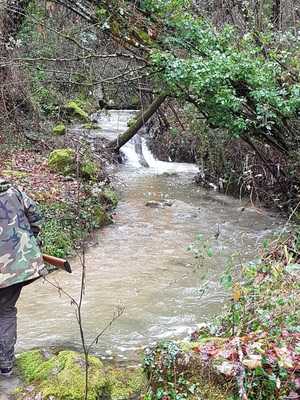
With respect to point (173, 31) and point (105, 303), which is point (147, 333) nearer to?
point (105, 303)

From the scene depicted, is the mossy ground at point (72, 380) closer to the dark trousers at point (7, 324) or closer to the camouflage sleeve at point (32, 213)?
the dark trousers at point (7, 324)

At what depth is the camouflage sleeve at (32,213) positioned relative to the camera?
4.36 m

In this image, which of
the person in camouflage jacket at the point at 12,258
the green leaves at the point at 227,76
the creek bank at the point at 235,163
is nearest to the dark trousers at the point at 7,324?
the person in camouflage jacket at the point at 12,258

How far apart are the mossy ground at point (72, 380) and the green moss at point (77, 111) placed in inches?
731

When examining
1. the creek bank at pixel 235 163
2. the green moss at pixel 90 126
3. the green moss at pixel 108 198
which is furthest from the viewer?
the green moss at pixel 90 126

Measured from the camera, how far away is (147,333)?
5797 millimetres

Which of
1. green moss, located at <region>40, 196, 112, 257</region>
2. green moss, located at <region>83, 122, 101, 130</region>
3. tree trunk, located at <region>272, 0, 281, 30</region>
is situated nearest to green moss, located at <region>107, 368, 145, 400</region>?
green moss, located at <region>40, 196, 112, 257</region>

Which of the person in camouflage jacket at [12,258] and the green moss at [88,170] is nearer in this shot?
the person in camouflage jacket at [12,258]

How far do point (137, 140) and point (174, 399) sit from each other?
18.3 metres

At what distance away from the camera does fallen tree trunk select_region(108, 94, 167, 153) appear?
51.2 ft

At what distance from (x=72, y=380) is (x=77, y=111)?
63.7 feet

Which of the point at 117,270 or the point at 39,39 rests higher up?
the point at 39,39

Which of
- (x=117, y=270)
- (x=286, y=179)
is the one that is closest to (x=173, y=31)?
(x=286, y=179)

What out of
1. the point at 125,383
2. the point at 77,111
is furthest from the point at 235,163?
the point at 125,383
